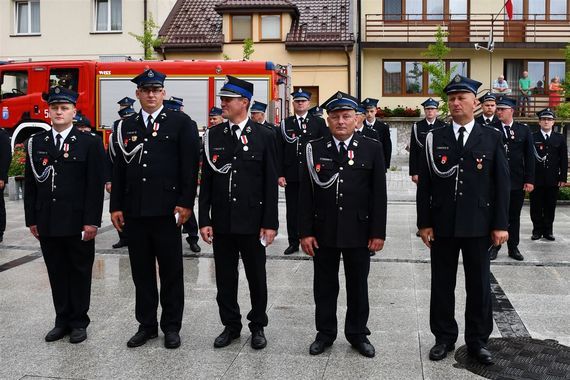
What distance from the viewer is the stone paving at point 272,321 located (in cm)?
491

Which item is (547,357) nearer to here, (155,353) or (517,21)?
(155,353)

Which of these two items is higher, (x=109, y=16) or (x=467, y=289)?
(x=109, y=16)

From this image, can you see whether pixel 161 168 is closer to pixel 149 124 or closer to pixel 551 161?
pixel 149 124

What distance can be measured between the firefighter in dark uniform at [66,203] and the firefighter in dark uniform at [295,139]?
12.7 feet

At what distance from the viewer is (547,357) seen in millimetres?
5113

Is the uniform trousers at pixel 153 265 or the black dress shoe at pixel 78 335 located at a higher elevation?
the uniform trousers at pixel 153 265

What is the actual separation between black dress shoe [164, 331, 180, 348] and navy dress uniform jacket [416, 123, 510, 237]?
2.19 m

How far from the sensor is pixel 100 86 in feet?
62.6

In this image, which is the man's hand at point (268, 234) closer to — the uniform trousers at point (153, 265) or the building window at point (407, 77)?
the uniform trousers at point (153, 265)

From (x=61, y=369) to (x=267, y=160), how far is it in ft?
7.07

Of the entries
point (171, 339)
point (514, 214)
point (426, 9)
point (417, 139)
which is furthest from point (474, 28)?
point (171, 339)

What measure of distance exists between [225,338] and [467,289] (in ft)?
6.24

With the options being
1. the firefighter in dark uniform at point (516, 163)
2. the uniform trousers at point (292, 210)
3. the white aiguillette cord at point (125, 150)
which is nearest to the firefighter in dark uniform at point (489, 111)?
the firefighter in dark uniform at point (516, 163)

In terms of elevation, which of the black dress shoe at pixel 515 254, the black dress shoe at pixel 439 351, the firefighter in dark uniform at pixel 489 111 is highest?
the firefighter in dark uniform at pixel 489 111
